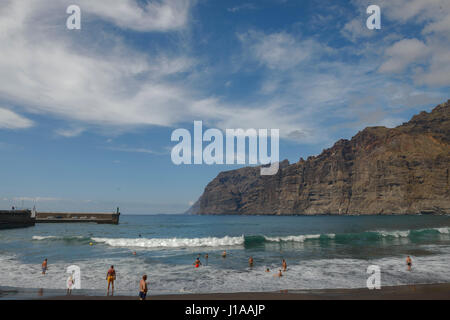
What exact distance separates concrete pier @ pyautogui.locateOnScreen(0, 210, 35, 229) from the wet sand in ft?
261

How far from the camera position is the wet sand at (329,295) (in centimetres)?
1538

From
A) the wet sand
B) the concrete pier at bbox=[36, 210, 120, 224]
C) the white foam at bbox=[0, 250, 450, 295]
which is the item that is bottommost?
the concrete pier at bbox=[36, 210, 120, 224]

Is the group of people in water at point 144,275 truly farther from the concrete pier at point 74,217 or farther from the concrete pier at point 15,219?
the concrete pier at point 74,217

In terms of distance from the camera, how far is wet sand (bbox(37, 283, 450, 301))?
15375 mm

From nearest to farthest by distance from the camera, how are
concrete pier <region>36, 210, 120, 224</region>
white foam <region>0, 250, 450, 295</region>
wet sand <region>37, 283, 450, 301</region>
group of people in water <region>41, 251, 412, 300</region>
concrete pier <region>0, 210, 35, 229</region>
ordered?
1. group of people in water <region>41, 251, 412, 300</region>
2. wet sand <region>37, 283, 450, 301</region>
3. white foam <region>0, 250, 450, 295</region>
4. concrete pier <region>0, 210, 35, 229</region>
5. concrete pier <region>36, 210, 120, 224</region>

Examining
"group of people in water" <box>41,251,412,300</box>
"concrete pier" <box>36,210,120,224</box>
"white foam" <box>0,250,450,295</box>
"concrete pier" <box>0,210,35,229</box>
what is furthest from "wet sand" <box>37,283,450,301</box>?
"concrete pier" <box>36,210,120,224</box>

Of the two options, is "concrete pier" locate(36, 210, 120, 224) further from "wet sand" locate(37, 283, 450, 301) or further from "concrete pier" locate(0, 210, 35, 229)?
"wet sand" locate(37, 283, 450, 301)

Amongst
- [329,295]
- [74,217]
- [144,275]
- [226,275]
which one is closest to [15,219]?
[74,217]

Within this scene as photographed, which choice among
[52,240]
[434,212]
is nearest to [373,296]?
[52,240]

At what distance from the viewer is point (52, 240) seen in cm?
5078

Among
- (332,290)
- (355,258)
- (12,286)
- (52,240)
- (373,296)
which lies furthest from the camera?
(52,240)

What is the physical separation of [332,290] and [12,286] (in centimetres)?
2154

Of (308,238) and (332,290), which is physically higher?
(332,290)

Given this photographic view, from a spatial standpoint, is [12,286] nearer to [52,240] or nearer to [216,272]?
[216,272]
